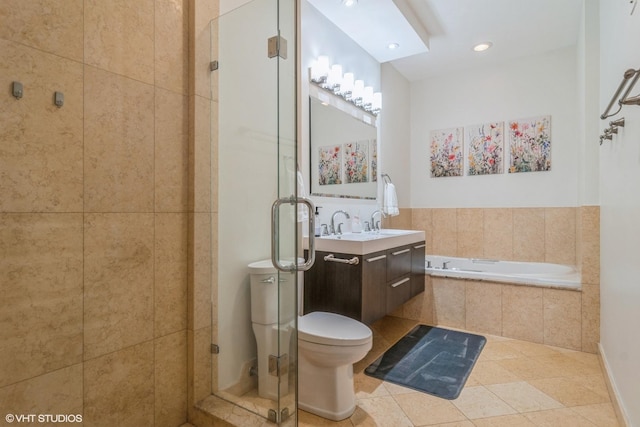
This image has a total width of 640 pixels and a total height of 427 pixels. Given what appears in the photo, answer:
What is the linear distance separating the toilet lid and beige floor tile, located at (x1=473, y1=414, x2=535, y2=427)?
71 cm

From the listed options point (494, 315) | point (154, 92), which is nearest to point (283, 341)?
point (154, 92)

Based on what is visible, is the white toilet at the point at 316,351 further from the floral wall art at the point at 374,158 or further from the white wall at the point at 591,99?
the white wall at the point at 591,99

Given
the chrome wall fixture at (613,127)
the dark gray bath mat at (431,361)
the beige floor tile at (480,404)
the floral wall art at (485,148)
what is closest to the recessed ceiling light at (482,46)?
the floral wall art at (485,148)

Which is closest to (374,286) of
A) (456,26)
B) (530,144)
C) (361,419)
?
(361,419)

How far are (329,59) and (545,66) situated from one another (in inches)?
96.3

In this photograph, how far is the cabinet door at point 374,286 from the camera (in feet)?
7.02

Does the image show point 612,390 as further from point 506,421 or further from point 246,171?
point 246,171

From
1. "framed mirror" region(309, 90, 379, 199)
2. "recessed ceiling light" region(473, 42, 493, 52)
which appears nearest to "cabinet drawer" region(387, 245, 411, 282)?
"framed mirror" region(309, 90, 379, 199)

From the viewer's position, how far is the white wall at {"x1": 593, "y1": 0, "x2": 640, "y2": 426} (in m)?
1.43

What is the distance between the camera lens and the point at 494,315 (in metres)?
2.94

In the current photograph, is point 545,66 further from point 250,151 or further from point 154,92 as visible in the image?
point 154,92

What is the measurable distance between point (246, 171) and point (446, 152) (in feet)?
10.1

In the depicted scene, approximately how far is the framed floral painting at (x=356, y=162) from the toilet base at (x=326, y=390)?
1621 mm

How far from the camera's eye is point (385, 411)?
6.02ft
